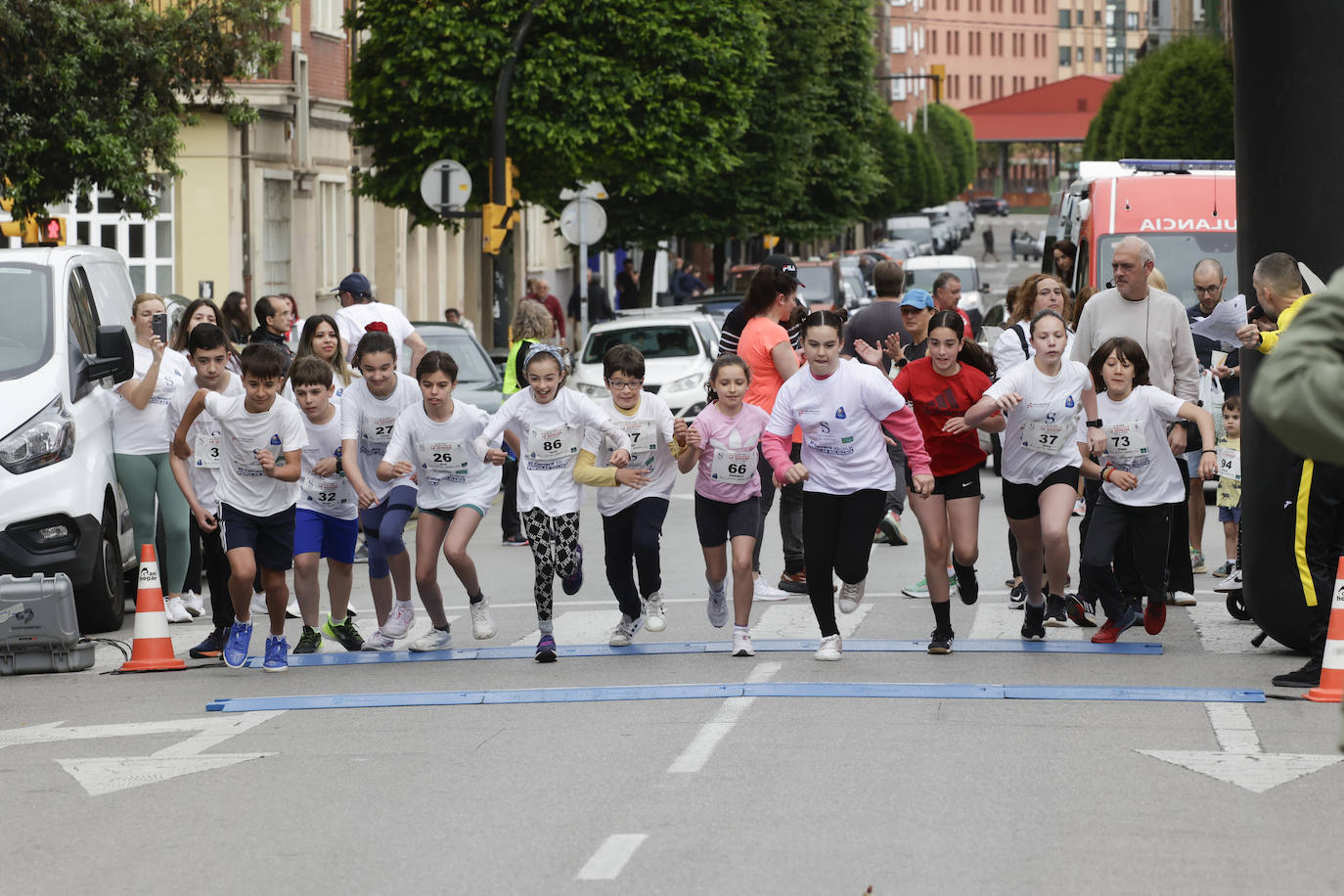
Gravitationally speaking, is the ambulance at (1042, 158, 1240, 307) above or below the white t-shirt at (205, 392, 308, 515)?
above

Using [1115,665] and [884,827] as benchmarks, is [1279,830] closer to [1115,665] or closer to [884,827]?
[884,827]

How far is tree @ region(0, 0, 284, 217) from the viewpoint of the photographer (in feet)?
60.6

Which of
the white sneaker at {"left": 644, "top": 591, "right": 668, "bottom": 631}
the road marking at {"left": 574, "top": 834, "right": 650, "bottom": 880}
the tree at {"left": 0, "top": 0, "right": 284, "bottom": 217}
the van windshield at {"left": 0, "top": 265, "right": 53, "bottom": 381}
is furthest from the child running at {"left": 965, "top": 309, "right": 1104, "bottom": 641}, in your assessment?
the tree at {"left": 0, "top": 0, "right": 284, "bottom": 217}

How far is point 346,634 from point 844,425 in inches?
105

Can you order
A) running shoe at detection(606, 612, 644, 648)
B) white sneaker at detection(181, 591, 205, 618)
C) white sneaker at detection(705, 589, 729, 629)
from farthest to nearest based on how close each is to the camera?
white sneaker at detection(181, 591, 205, 618), running shoe at detection(606, 612, 644, 648), white sneaker at detection(705, 589, 729, 629)

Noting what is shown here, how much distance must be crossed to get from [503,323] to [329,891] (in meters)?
21.4

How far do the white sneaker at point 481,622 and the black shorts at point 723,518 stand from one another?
110cm

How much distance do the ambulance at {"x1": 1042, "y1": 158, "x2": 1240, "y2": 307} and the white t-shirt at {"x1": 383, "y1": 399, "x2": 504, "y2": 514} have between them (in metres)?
9.06

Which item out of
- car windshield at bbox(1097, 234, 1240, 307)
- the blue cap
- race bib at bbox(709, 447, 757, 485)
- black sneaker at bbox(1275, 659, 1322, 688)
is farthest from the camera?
car windshield at bbox(1097, 234, 1240, 307)

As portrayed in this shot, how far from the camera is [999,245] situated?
132750 mm

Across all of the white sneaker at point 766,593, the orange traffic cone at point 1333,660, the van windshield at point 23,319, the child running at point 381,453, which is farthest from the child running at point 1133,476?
the van windshield at point 23,319

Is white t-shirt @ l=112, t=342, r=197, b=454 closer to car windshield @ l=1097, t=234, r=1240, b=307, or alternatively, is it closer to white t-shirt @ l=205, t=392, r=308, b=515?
white t-shirt @ l=205, t=392, r=308, b=515

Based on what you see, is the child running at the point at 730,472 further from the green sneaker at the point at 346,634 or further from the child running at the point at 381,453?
the green sneaker at the point at 346,634

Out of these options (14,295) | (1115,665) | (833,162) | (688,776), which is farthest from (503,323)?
(833,162)
